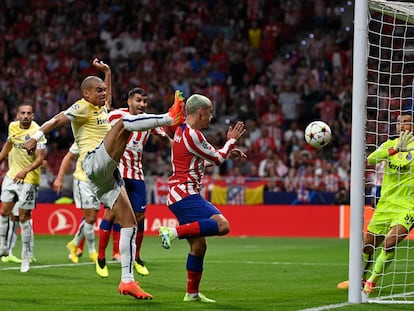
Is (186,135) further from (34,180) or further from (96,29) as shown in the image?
(96,29)

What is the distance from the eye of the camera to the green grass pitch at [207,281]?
8905mm

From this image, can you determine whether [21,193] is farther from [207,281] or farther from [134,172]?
[207,281]

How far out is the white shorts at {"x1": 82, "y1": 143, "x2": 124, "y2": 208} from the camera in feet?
30.1

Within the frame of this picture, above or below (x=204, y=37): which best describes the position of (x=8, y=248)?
below

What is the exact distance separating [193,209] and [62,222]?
14.6 meters

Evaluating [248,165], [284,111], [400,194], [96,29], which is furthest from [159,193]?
[400,194]

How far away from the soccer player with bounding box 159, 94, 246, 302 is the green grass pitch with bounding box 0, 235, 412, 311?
46 centimetres

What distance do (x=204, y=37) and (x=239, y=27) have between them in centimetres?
122

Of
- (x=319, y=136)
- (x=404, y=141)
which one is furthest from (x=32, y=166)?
(x=404, y=141)

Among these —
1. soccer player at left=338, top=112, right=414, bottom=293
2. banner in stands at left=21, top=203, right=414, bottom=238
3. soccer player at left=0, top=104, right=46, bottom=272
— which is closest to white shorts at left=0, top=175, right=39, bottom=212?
soccer player at left=0, top=104, right=46, bottom=272

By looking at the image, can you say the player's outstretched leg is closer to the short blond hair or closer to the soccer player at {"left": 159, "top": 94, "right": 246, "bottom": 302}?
the soccer player at {"left": 159, "top": 94, "right": 246, "bottom": 302}

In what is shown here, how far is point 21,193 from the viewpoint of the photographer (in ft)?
44.0

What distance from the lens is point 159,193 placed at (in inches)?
897

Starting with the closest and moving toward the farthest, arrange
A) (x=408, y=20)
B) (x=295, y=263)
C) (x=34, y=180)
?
(x=408, y=20) → (x=34, y=180) → (x=295, y=263)
